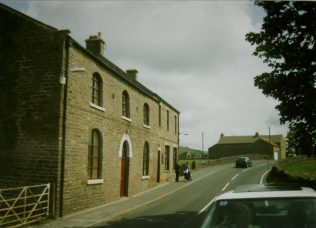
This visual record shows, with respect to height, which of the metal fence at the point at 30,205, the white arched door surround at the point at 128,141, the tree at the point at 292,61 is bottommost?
the metal fence at the point at 30,205

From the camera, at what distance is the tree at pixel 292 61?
15.3 metres

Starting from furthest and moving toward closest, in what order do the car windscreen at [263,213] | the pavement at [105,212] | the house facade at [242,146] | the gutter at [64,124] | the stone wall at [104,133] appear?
the house facade at [242,146]
the stone wall at [104,133]
the gutter at [64,124]
the pavement at [105,212]
the car windscreen at [263,213]

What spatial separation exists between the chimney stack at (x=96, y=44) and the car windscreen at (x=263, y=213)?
22.6 m

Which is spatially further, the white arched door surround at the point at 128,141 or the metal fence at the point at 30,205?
the white arched door surround at the point at 128,141

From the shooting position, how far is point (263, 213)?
5.94 metres

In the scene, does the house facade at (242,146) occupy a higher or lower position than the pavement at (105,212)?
higher

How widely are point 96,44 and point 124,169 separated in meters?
8.86

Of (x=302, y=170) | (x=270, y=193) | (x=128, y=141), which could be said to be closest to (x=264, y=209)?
(x=270, y=193)

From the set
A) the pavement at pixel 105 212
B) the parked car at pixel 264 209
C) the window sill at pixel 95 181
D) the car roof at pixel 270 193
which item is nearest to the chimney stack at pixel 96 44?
the pavement at pixel 105 212

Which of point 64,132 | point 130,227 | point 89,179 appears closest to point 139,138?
point 89,179

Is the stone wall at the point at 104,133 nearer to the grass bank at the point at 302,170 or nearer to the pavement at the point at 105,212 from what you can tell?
the pavement at the point at 105,212

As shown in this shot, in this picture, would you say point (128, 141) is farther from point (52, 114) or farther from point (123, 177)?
point (52, 114)

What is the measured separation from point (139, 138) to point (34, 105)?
10.8 meters

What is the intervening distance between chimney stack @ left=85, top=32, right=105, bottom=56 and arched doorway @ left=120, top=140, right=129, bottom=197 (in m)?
6.88
